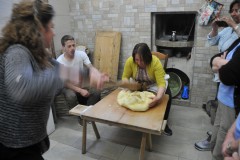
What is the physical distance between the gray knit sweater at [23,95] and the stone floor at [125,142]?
1241 mm

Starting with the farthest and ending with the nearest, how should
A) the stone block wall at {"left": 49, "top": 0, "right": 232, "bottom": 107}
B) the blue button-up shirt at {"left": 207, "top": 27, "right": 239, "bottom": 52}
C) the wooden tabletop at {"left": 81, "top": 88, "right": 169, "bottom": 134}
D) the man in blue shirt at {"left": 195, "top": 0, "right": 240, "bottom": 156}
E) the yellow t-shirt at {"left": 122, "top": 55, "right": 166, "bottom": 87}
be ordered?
the stone block wall at {"left": 49, "top": 0, "right": 232, "bottom": 107}, the yellow t-shirt at {"left": 122, "top": 55, "right": 166, "bottom": 87}, the blue button-up shirt at {"left": 207, "top": 27, "right": 239, "bottom": 52}, the man in blue shirt at {"left": 195, "top": 0, "right": 240, "bottom": 156}, the wooden tabletop at {"left": 81, "top": 88, "right": 169, "bottom": 134}

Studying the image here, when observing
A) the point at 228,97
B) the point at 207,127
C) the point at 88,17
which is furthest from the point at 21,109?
the point at 88,17

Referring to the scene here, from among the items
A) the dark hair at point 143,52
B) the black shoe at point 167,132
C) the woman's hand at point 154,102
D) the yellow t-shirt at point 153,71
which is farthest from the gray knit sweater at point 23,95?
the black shoe at point 167,132

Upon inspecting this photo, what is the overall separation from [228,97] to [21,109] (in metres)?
1.37

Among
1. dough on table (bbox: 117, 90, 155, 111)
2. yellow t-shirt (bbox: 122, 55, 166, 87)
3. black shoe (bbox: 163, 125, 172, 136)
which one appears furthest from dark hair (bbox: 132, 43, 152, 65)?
black shoe (bbox: 163, 125, 172, 136)

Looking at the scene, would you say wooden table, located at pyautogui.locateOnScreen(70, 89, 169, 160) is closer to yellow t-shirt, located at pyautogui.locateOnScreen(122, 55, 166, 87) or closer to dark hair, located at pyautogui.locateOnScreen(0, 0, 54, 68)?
yellow t-shirt, located at pyautogui.locateOnScreen(122, 55, 166, 87)

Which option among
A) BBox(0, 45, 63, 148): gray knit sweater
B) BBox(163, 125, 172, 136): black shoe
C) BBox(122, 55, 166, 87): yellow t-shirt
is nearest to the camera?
BBox(0, 45, 63, 148): gray knit sweater

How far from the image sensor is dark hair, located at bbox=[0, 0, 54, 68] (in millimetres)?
818

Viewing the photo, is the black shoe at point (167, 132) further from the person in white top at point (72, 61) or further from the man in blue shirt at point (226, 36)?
the person in white top at point (72, 61)

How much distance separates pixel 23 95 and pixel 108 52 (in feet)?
9.09

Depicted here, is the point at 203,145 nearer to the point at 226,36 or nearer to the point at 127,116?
the point at 127,116

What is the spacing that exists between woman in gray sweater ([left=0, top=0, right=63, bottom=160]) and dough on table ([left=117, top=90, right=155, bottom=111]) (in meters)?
1.05

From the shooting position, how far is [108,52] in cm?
342

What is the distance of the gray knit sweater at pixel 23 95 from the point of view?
71 cm
